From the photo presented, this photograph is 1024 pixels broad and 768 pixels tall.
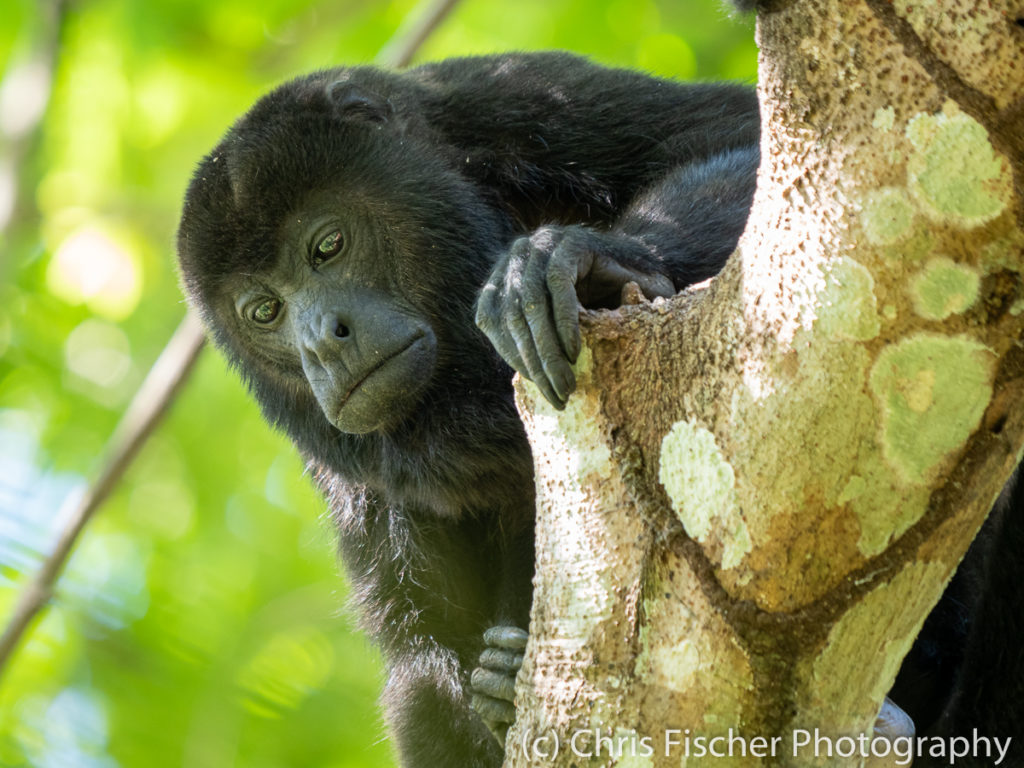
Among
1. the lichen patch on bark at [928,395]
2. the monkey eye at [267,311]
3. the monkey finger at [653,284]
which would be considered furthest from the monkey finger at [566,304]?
the monkey eye at [267,311]

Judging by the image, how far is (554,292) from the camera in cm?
183

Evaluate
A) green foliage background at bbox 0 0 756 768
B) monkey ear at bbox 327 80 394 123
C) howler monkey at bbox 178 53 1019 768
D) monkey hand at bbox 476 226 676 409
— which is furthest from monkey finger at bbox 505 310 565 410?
green foliage background at bbox 0 0 756 768

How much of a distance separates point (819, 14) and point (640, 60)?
3.48 m

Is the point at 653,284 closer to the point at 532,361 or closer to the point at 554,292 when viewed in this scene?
the point at 554,292

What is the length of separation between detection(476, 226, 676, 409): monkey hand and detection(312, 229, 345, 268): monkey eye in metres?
0.73

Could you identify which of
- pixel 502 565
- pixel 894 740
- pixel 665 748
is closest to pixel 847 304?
pixel 665 748

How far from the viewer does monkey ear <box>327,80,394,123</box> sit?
2.87m

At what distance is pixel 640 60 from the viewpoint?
4719 millimetres

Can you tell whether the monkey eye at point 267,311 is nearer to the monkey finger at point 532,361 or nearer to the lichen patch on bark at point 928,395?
the monkey finger at point 532,361

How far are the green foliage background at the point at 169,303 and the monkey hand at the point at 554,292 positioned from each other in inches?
88.2

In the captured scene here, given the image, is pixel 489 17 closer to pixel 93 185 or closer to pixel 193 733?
pixel 93 185

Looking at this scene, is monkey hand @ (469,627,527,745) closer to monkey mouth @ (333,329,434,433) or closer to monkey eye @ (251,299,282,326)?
monkey mouth @ (333,329,434,433)

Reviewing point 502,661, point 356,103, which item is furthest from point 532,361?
point 356,103

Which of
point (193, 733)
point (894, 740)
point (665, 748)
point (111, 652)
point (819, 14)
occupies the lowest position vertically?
point (193, 733)
